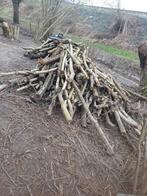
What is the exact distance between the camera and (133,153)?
5754mm

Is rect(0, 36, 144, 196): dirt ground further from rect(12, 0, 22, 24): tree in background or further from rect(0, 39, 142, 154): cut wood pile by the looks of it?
rect(12, 0, 22, 24): tree in background

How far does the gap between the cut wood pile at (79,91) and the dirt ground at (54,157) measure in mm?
164

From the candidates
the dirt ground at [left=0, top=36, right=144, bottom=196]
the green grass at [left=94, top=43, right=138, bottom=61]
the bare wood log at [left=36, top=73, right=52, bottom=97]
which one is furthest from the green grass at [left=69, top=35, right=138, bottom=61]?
the dirt ground at [left=0, top=36, right=144, bottom=196]

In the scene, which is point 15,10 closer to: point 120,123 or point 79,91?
point 79,91

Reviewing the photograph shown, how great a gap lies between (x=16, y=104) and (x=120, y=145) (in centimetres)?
171

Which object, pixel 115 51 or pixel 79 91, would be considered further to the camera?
pixel 115 51

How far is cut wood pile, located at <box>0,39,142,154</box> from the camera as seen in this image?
19.8 ft

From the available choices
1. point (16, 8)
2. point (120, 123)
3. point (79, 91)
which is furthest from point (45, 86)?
point (16, 8)

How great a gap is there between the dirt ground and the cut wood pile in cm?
16

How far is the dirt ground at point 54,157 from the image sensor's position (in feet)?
16.5

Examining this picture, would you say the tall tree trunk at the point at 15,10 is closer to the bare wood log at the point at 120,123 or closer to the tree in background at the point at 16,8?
the tree in background at the point at 16,8

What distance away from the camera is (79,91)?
613 centimetres

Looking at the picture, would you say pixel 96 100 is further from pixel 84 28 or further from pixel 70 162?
pixel 84 28

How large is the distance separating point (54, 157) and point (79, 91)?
4.06 feet
